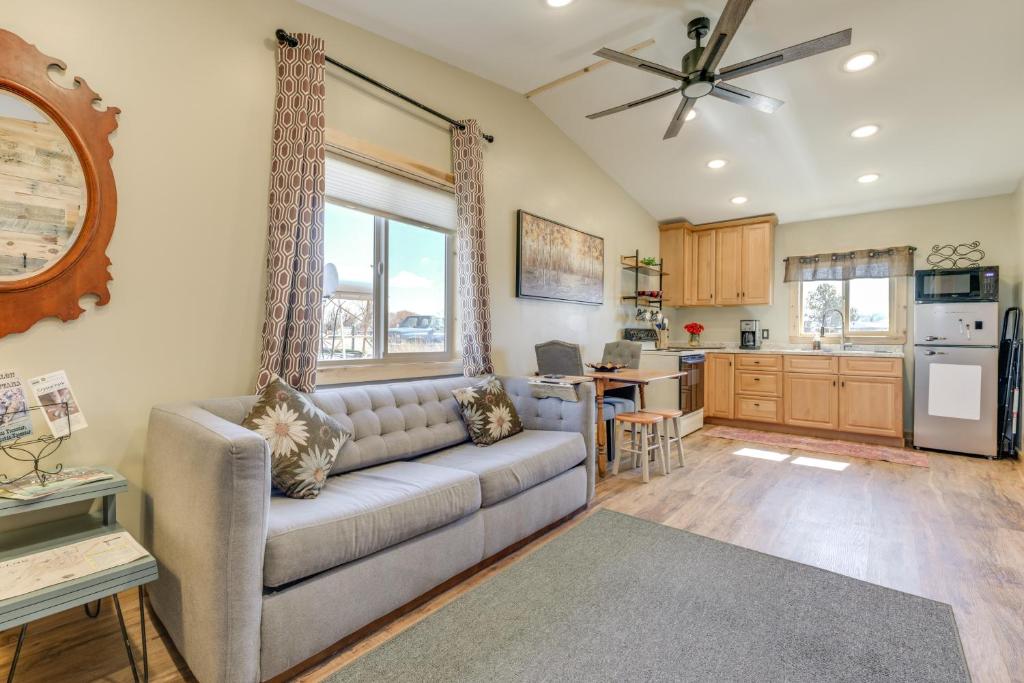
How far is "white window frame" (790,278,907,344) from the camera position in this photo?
507 cm

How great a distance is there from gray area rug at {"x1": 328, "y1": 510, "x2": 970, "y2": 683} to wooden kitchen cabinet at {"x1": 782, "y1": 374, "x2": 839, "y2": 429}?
3.35 metres

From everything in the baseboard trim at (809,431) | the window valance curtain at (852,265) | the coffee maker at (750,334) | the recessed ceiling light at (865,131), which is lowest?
the baseboard trim at (809,431)

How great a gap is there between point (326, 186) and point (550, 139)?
92.4 inches

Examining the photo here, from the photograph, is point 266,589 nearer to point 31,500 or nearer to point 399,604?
point 399,604

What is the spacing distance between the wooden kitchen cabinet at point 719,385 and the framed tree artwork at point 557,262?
5.98 ft

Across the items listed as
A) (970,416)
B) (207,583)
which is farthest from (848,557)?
(970,416)

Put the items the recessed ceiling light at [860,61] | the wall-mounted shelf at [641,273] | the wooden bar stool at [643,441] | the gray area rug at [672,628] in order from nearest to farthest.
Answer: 1. the gray area rug at [672,628]
2. the recessed ceiling light at [860,61]
3. the wooden bar stool at [643,441]
4. the wall-mounted shelf at [641,273]

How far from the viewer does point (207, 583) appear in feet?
4.55

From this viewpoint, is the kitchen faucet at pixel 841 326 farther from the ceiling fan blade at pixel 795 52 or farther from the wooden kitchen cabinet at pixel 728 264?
the ceiling fan blade at pixel 795 52

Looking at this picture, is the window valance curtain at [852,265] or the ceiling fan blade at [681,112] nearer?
the ceiling fan blade at [681,112]

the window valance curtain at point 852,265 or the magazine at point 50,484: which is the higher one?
the window valance curtain at point 852,265

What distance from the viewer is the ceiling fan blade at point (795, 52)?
2.24 metres

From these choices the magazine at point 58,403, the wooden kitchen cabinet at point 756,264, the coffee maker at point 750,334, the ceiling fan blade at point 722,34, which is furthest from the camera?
the coffee maker at point 750,334

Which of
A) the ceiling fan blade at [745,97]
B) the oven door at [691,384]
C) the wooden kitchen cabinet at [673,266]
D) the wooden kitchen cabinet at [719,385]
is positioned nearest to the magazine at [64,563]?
the ceiling fan blade at [745,97]
